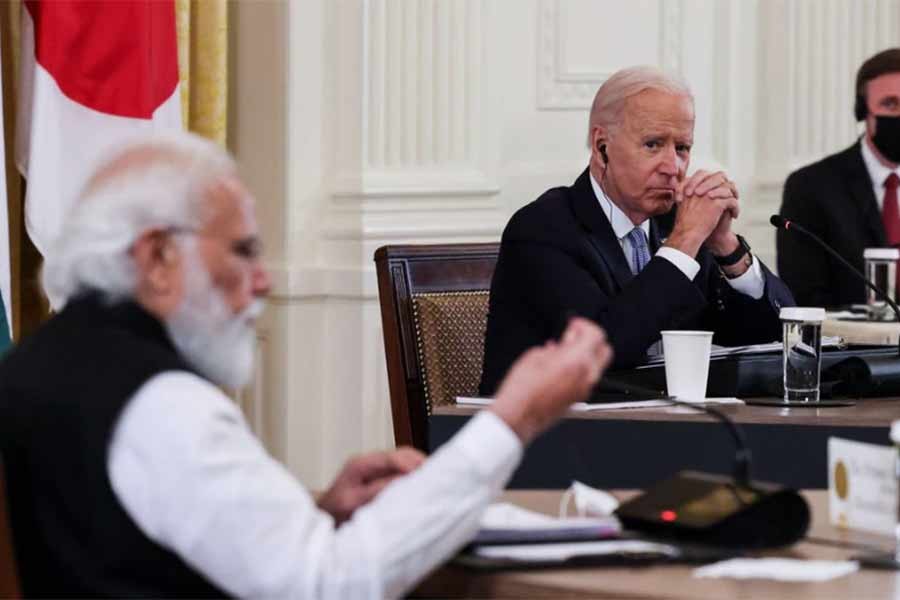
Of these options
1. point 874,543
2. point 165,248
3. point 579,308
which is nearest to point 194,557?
point 165,248

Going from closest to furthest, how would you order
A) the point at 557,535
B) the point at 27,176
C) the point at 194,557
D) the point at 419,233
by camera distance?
the point at 194,557 < the point at 557,535 < the point at 27,176 < the point at 419,233

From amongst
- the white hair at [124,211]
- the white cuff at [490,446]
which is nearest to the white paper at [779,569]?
the white cuff at [490,446]

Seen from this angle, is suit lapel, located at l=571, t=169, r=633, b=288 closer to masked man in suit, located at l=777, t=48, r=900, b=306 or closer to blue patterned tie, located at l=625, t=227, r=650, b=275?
blue patterned tie, located at l=625, t=227, r=650, b=275

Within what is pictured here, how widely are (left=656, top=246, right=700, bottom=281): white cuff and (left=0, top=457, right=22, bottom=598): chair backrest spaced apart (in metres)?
2.01

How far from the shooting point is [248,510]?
167 cm

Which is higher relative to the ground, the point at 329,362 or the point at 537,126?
the point at 537,126

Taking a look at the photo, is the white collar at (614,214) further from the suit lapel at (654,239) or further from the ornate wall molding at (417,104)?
the ornate wall molding at (417,104)

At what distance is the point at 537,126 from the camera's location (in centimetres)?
530

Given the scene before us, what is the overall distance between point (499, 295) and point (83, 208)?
6.27 ft

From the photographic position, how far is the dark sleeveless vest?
169cm

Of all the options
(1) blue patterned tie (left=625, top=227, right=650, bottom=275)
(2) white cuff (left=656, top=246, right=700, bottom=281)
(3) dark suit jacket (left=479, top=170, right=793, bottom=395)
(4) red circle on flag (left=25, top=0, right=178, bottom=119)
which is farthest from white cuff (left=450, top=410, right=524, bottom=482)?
(4) red circle on flag (left=25, top=0, right=178, bottom=119)

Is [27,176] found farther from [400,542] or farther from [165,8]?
[400,542]

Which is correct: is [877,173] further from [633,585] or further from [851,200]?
[633,585]

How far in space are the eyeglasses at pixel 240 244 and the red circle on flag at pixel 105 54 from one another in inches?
102
